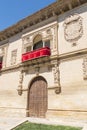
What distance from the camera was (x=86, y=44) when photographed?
34.9 feet

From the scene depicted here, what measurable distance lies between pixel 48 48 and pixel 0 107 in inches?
275

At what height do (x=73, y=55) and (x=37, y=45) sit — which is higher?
(x=37, y=45)

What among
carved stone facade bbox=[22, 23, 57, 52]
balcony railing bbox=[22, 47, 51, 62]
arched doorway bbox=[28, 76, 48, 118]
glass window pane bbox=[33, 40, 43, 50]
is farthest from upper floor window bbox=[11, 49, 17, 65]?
arched doorway bbox=[28, 76, 48, 118]

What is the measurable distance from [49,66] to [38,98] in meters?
2.47

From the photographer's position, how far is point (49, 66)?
12.2m

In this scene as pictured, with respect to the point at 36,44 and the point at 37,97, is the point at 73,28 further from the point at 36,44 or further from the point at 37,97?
the point at 37,97

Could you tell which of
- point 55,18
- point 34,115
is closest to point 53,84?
point 34,115

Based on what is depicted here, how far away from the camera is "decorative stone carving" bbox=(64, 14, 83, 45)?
36.9 ft

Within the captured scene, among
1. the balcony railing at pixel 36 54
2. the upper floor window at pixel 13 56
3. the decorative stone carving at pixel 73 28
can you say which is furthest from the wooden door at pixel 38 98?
the decorative stone carving at pixel 73 28

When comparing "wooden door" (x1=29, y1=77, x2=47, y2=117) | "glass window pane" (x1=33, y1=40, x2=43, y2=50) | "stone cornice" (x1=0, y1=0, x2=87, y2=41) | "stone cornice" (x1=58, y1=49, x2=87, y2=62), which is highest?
"stone cornice" (x1=0, y1=0, x2=87, y2=41)

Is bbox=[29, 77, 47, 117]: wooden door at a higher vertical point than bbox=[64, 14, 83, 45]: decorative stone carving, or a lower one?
lower

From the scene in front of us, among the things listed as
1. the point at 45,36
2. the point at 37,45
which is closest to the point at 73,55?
the point at 45,36

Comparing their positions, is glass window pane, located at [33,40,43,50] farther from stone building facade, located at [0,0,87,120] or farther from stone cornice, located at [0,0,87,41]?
stone cornice, located at [0,0,87,41]

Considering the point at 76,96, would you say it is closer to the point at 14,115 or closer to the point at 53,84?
the point at 53,84
